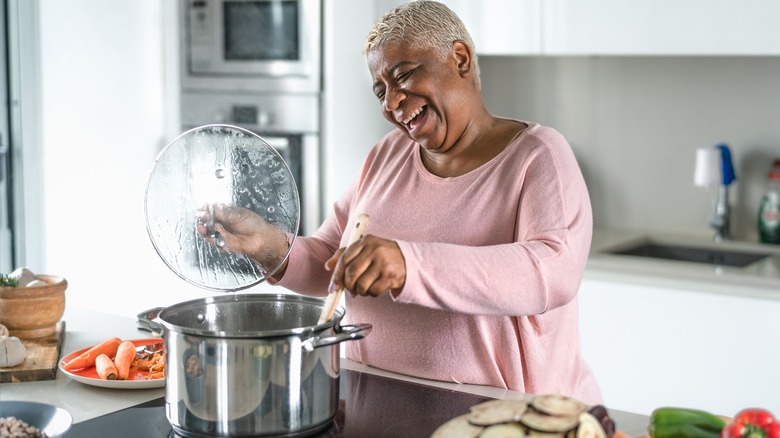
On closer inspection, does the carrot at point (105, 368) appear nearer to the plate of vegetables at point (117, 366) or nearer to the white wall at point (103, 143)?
the plate of vegetables at point (117, 366)

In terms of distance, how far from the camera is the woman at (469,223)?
4.64 feet

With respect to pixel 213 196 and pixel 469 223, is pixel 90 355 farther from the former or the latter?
pixel 469 223

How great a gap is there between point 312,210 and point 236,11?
2.27ft

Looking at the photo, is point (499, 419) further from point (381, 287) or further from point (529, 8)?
point (529, 8)

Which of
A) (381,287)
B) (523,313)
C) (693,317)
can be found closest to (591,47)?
(693,317)

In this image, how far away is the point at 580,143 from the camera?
307cm

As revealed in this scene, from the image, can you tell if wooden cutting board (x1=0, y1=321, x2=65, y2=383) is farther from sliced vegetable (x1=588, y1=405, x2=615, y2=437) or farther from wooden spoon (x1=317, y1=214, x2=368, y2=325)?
sliced vegetable (x1=588, y1=405, x2=615, y2=437)

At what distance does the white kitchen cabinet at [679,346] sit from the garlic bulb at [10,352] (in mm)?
1511

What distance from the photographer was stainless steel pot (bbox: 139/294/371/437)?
1137mm

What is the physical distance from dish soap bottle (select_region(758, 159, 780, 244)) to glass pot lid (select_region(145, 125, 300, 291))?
1769 millimetres

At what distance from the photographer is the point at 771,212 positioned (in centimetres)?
277

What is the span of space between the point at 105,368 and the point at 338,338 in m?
0.46

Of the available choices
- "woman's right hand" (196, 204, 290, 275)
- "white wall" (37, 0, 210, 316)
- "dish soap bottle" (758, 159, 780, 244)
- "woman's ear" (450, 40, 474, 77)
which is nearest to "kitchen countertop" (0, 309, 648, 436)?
"woman's right hand" (196, 204, 290, 275)

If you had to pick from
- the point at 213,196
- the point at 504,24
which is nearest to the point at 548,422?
the point at 213,196
